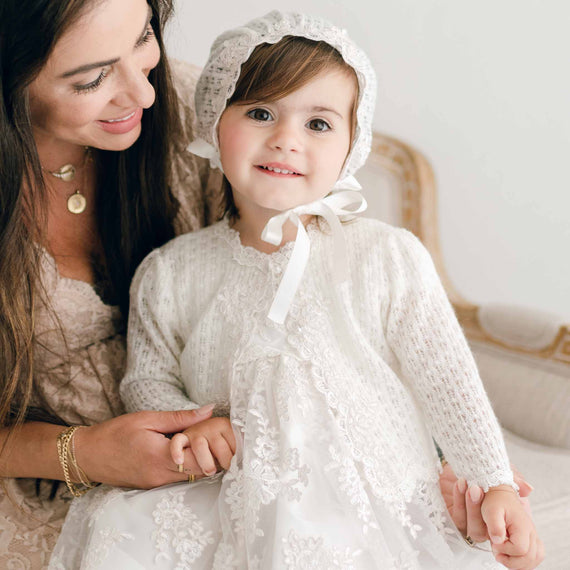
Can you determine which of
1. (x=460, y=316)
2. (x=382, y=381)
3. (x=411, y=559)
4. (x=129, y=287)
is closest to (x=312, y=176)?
(x=382, y=381)

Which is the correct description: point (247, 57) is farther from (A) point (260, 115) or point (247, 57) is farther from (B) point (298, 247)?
(B) point (298, 247)

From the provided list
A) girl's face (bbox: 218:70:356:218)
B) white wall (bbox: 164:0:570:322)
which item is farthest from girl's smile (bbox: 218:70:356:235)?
white wall (bbox: 164:0:570:322)

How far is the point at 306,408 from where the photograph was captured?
3.60 feet

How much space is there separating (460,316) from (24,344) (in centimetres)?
110

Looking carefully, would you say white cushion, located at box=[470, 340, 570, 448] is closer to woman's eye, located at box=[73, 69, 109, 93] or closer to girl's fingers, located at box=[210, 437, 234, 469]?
girl's fingers, located at box=[210, 437, 234, 469]

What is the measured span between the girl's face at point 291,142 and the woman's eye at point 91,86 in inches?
8.5

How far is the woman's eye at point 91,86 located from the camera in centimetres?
111

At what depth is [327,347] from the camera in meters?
1.16

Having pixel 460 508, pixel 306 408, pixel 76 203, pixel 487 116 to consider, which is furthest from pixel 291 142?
pixel 487 116

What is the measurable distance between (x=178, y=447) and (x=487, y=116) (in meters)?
1.74

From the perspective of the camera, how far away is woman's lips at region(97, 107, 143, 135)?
1.19m

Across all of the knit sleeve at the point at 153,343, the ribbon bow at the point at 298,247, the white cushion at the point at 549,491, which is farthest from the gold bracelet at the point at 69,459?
the white cushion at the point at 549,491

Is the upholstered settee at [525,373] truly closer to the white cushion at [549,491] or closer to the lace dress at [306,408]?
the white cushion at [549,491]

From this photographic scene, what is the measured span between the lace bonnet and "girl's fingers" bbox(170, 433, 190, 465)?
513 mm
